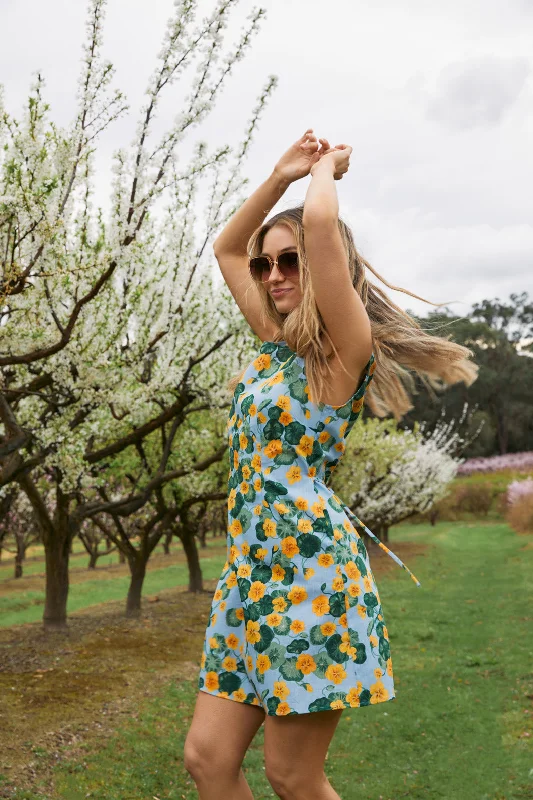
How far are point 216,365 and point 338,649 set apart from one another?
759 cm

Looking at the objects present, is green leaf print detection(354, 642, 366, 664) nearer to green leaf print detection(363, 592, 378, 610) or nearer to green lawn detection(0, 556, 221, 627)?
green leaf print detection(363, 592, 378, 610)

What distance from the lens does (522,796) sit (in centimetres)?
543

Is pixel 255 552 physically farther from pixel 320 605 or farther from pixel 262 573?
pixel 320 605

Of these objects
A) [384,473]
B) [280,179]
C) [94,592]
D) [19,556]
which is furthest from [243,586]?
[19,556]

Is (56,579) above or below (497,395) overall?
below

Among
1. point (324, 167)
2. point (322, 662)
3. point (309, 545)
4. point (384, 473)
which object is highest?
point (384, 473)

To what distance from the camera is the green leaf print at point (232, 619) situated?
247cm

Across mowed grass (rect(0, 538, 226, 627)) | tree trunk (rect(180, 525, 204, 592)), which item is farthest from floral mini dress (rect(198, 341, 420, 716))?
tree trunk (rect(180, 525, 204, 592))

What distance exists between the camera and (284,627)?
2314 millimetres

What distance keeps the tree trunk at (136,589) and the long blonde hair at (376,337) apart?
11.6 metres

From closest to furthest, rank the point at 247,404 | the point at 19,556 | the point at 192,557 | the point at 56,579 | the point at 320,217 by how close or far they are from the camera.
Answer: the point at 320,217 → the point at 247,404 → the point at 56,579 → the point at 192,557 → the point at 19,556

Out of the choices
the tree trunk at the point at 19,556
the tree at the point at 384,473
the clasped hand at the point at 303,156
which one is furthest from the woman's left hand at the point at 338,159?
the tree trunk at the point at 19,556

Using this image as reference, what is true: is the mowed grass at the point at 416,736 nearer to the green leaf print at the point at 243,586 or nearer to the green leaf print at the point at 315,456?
the green leaf print at the point at 243,586

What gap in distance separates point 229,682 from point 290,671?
0.22 metres
